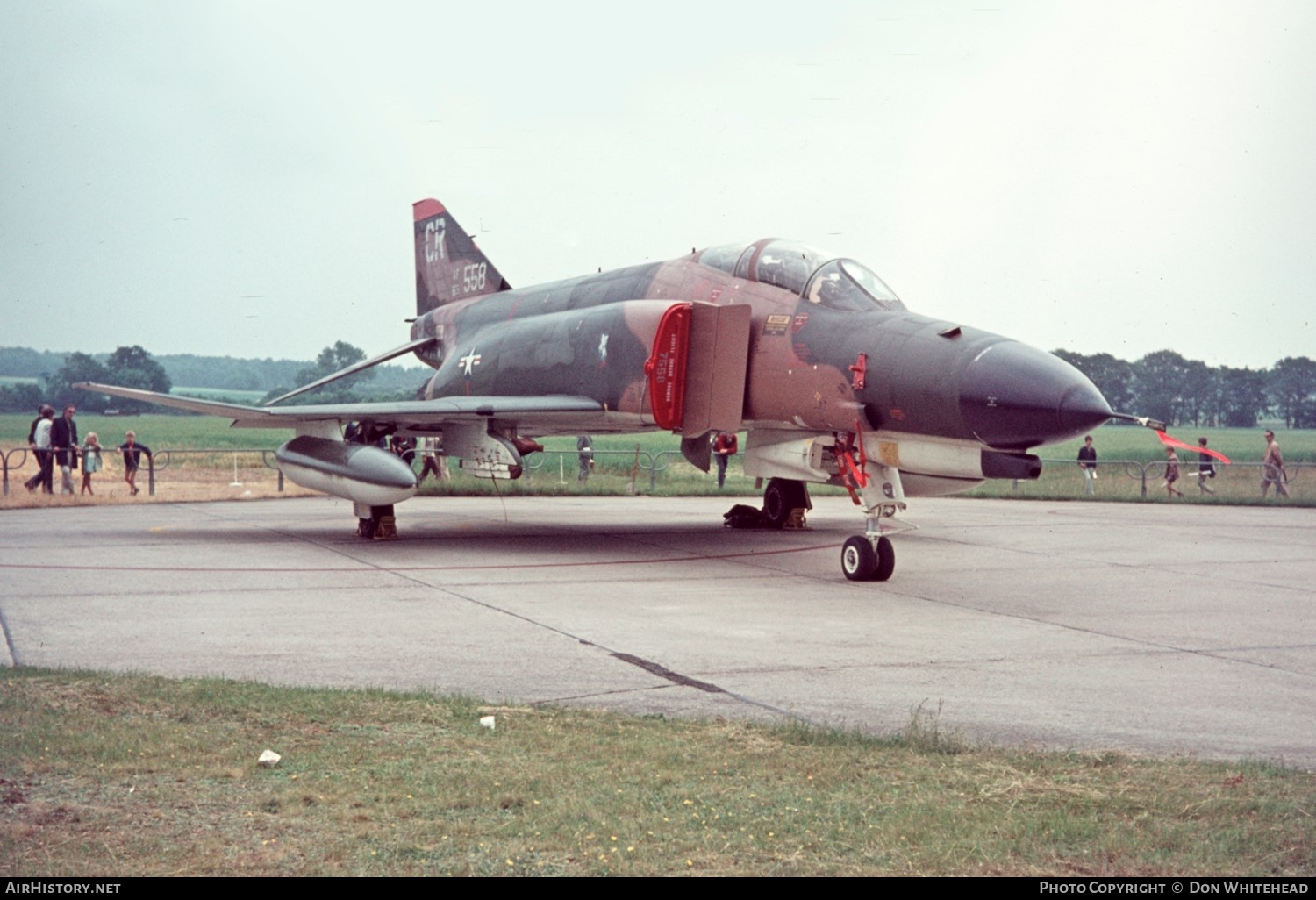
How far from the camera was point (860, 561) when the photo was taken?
432 inches

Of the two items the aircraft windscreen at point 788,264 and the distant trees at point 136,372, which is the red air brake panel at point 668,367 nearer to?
the aircraft windscreen at point 788,264

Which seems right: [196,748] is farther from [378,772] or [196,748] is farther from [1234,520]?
[1234,520]

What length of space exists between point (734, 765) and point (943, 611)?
5.06m

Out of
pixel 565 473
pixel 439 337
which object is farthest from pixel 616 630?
pixel 565 473

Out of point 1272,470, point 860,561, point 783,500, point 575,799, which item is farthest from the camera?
point 1272,470

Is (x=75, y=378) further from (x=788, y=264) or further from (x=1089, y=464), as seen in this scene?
(x=788, y=264)

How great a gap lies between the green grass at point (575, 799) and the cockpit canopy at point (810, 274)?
21.9 feet

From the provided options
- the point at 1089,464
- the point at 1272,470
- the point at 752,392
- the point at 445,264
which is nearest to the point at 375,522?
the point at 752,392

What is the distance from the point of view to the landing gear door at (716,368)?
12.0m

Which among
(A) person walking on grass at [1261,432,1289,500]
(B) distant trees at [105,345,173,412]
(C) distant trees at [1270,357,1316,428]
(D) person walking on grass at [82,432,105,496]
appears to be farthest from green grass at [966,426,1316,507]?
(B) distant trees at [105,345,173,412]

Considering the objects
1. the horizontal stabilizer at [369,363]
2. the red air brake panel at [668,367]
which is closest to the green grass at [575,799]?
the red air brake panel at [668,367]

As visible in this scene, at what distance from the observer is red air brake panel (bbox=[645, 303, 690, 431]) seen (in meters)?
12.2

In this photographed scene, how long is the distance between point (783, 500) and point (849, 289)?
17.1 feet

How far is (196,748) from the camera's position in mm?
4891
